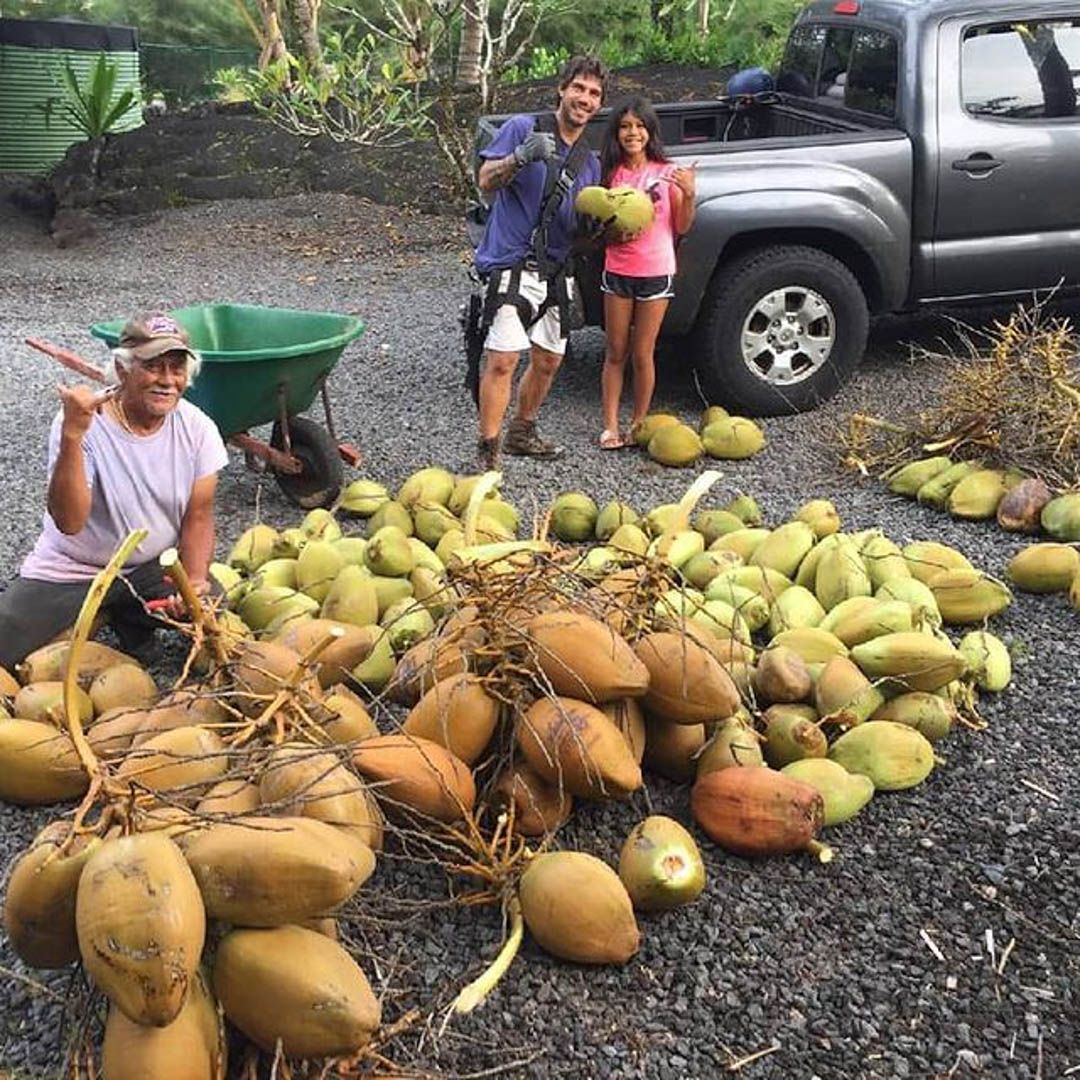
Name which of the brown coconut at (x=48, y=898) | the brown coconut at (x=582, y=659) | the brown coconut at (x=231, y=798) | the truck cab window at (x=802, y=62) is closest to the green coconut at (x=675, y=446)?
the truck cab window at (x=802, y=62)

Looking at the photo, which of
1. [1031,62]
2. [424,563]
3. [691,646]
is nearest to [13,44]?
[1031,62]

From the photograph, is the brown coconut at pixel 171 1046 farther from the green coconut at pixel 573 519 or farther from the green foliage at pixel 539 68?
the green foliage at pixel 539 68

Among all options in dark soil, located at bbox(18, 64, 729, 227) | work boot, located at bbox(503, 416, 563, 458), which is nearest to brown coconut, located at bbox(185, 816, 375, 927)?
work boot, located at bbox(503, 416, 563, 458)

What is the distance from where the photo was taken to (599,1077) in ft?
9.07

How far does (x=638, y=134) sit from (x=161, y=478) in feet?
10.4

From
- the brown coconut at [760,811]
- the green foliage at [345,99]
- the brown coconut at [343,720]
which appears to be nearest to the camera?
the brown coconut at [343,720]

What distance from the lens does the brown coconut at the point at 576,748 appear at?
302cm

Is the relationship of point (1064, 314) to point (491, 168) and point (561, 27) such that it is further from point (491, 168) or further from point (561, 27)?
point (561, 27)

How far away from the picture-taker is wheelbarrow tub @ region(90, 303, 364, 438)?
5.45m

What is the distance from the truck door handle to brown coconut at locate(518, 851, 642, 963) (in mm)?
5393

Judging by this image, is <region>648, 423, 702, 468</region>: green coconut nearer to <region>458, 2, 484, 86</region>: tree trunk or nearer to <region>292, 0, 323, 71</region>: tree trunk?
<region>458, 2, 484, 86</region>: tree trunk

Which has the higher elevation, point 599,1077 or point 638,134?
point 638,134

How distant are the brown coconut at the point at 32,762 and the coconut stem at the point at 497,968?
3.98 feet

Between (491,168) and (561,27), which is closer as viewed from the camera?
(491,168)
